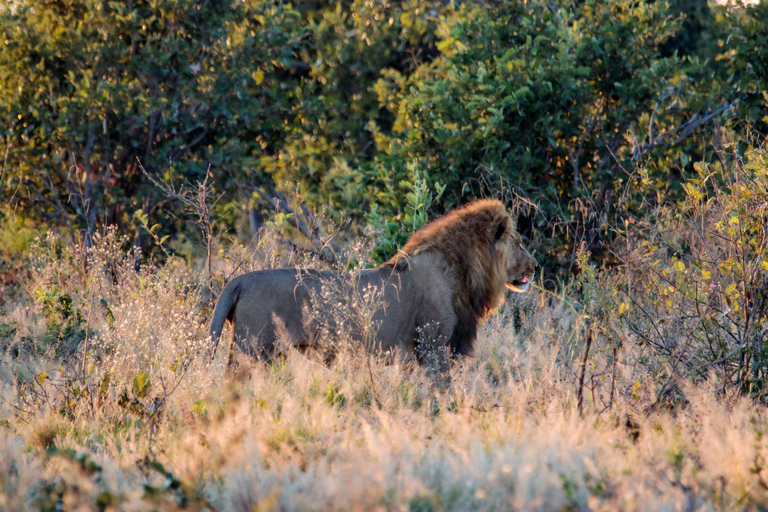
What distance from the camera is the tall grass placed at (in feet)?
9.66

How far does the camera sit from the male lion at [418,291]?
5.10 meters

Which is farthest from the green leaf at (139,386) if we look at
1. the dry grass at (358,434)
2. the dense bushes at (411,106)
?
the dense bushes at (411,106)

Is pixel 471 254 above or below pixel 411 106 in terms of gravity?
below

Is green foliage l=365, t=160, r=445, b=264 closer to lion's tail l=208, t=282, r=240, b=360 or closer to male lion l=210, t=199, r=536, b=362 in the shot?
male lion l=210, t=199, r=536, b=362

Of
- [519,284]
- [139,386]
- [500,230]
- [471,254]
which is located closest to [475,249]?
[471,254]

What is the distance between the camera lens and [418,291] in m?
5.46

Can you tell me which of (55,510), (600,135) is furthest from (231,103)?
(55,510)

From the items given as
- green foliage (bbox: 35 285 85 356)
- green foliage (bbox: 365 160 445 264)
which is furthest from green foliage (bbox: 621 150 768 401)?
green foliage (bbox: 35 285 85 356)

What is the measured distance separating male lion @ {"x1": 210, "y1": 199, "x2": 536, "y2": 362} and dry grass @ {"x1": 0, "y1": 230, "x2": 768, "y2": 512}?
225mm

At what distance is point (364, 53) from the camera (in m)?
11.4

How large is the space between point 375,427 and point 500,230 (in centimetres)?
223

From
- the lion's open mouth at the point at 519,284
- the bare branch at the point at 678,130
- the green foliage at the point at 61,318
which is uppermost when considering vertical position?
the bare branch at the point at 678,130

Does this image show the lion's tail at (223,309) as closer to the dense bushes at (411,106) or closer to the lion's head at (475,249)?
the lion's head at (475,249)

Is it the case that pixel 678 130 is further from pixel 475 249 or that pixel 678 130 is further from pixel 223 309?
pixel 223 309
